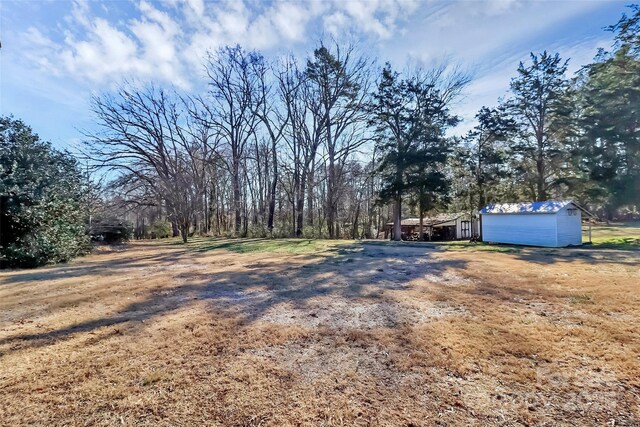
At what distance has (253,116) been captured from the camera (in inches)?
874

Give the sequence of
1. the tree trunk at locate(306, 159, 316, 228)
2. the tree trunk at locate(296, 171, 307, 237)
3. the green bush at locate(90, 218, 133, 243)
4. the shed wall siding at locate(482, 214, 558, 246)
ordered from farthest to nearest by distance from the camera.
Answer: the tree trunk at locate(306, 159, 316, 228) < the tree trunk at locate(296, 171, 307, 237) < the green bush at locate(90, 218, 133, 243) < the shed wall siding at locate(482, 214, 558, 246)

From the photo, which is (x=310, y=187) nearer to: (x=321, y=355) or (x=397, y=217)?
(x=397, y=217)

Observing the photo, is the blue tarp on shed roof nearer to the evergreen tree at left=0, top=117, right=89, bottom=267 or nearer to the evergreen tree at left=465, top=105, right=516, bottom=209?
the evergreen tree at left=465, top=105, right=516, bottom=209

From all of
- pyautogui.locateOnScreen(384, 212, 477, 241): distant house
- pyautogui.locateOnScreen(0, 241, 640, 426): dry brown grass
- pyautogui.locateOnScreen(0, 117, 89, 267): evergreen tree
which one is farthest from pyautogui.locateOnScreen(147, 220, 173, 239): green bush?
pyautogui.locateOnScreen(384, 212, 477, 241): distant house

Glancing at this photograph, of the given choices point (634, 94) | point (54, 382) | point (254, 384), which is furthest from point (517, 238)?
point (54, 382)

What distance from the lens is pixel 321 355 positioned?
2.72 meters

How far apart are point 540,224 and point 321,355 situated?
1587 centimetres

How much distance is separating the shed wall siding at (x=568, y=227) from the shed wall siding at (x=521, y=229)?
31 centimetres

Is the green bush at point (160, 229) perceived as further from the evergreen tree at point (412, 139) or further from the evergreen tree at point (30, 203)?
the evergreen tree at point (412, 139)

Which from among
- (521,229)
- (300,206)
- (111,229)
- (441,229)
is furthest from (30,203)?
(441,229)

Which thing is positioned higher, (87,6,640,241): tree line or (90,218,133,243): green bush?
(87,6,640,241): tree line

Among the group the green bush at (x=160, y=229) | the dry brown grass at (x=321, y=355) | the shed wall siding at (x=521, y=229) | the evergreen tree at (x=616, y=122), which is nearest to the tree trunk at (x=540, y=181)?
the evergreen tree at (x=616, y=122)

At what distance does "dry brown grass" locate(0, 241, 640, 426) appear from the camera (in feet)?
6.37

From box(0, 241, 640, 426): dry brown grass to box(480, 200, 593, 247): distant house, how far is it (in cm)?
1011
